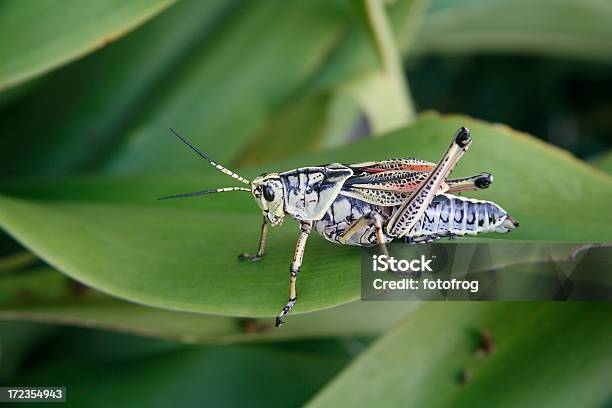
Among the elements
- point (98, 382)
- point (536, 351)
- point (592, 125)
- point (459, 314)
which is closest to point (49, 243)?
point (98, 382)

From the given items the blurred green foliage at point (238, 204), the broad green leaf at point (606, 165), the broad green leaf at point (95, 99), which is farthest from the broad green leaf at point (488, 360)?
the broad green leaf at point (95, 99)

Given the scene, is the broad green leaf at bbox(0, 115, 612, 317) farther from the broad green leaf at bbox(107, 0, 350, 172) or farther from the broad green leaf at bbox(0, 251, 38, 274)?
the broad green leaf at bbox(107, 0, 350, 172)

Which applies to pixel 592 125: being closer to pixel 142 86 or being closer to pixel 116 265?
pixel 142 86

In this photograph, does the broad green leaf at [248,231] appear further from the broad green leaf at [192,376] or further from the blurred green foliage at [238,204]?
the broad green leaf at [192,376]

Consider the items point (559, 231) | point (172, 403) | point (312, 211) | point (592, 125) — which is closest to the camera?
point (559, 231)

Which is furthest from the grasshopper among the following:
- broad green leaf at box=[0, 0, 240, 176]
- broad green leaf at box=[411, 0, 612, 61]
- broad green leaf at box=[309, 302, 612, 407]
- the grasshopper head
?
broad green leaf at box=[411, 0, 612, 61]
